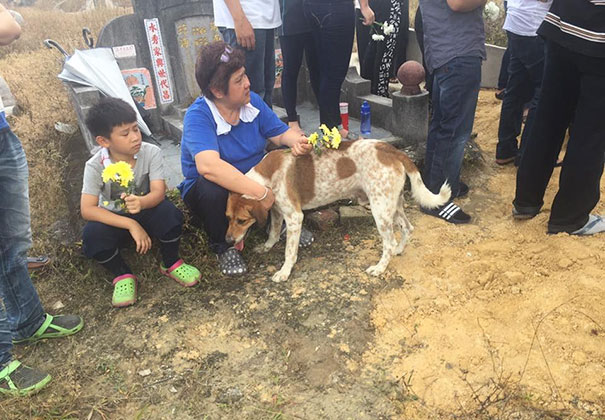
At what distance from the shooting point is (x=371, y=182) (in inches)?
135

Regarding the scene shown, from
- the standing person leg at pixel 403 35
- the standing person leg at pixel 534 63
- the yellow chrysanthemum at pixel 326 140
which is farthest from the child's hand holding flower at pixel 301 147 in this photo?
the standing person leg at pixel 403 35

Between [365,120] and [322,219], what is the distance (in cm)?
165

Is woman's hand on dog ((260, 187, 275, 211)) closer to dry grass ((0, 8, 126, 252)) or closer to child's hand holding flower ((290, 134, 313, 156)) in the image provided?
child's hand holding flower ((290, 134, 313, 156))

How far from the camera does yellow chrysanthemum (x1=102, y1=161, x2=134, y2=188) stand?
9.84 feet

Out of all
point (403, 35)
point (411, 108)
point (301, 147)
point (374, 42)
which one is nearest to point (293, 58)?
point (411, 108)

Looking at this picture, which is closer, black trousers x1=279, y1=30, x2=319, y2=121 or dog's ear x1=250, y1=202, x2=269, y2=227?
dog's ear x1=250, y1=202, x2=269, y2=227

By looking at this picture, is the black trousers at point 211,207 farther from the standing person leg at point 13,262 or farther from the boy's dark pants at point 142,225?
the standing person leg at point 13,262

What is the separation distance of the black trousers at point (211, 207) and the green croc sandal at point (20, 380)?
4.82 feet

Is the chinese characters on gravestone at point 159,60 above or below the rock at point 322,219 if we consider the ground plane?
above

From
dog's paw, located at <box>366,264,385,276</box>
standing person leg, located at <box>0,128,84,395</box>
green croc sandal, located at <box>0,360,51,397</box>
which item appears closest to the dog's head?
dog's paw, located at <box>366,264,385,276</box>

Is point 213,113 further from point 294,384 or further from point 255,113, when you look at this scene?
point 294,384

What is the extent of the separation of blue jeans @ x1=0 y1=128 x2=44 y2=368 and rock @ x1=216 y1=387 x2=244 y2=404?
1.23 metres

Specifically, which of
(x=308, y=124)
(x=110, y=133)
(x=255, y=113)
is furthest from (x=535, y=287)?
(x=308, y=124)

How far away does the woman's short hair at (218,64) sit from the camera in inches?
123
